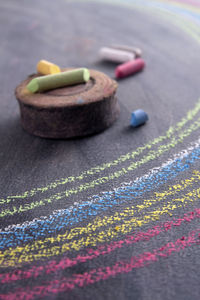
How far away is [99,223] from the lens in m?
A: 1.48

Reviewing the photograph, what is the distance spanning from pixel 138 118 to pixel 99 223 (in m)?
0.92

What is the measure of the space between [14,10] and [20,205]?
13.4ft

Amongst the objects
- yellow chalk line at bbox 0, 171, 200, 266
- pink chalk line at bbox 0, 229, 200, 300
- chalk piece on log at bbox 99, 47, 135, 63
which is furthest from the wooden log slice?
chalk piece on log at bbox 99, 47, 135, 63

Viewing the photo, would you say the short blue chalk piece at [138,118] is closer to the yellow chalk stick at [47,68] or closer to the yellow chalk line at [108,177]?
the yellow chalk line at [108,177]

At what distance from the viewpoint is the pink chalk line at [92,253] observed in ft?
4.11

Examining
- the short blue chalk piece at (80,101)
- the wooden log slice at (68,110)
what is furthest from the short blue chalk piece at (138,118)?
the short blue chalk piece at (80,101)

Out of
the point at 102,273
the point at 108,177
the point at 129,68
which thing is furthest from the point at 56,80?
the point at 102,273

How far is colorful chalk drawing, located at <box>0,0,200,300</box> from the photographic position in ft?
4.12

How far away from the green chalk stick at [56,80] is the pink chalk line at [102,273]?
1255 mm

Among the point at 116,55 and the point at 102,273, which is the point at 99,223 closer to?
the point at 102,273

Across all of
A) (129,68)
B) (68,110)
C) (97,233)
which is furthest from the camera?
(129,68)

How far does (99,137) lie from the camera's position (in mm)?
2096

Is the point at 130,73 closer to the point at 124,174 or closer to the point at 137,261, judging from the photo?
the point at 124,174

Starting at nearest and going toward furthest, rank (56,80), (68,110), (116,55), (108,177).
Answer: (108,177) < (68,110) < (56,80) < (116,55)
